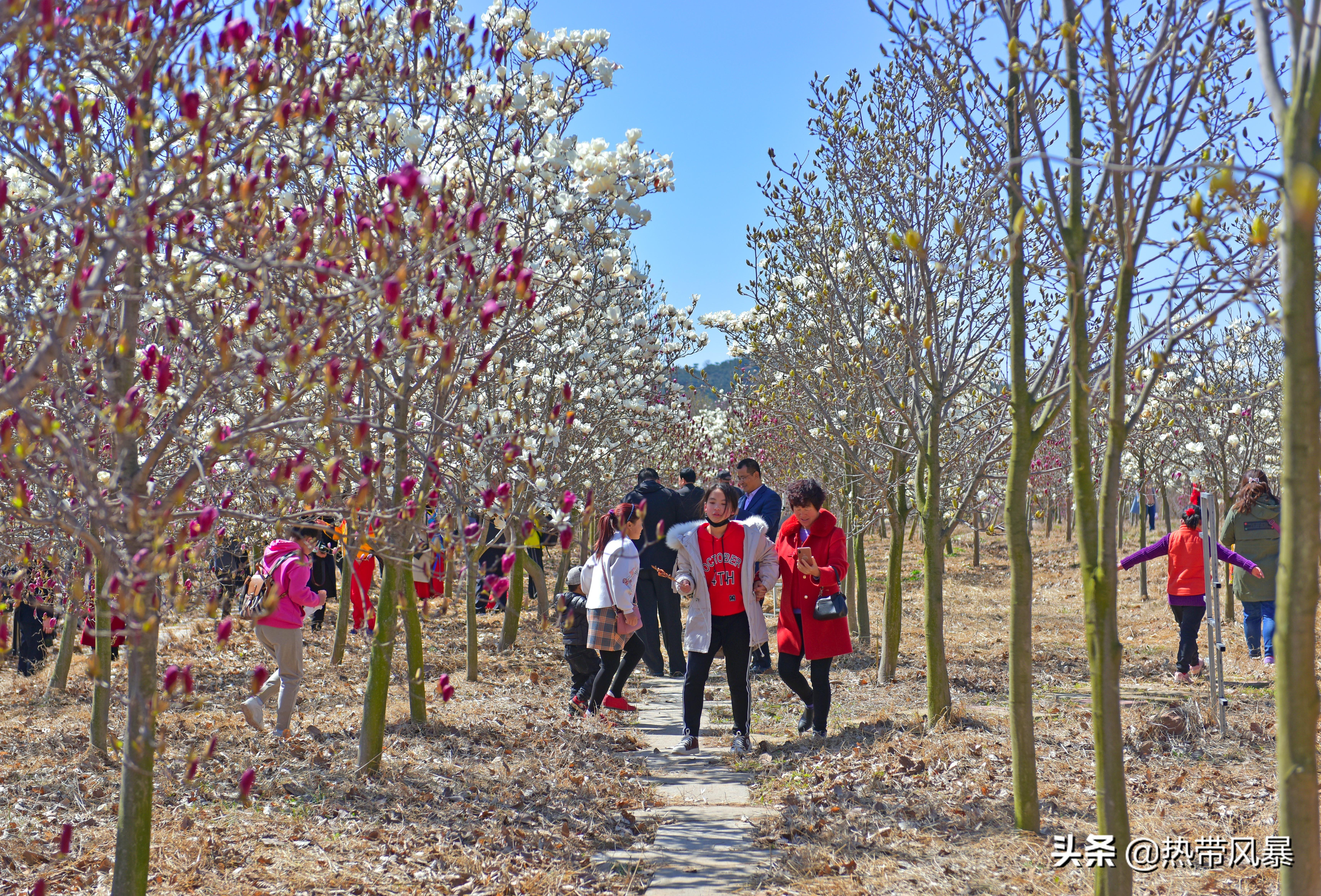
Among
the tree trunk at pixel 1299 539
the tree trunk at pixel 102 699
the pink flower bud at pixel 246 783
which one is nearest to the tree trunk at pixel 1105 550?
the tree trunk at pixel 1299 539

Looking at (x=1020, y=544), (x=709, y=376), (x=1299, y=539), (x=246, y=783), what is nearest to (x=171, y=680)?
(x=246, y=783)

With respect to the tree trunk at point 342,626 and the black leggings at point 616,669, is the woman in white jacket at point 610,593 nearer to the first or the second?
the black leggings at point 616,669

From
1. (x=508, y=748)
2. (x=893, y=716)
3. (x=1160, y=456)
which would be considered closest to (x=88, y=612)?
(x=508, y=748)

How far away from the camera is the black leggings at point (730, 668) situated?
23.3 ft

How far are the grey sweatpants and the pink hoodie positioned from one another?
0.17ft

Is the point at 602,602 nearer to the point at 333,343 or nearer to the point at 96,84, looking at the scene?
the point at 333,343

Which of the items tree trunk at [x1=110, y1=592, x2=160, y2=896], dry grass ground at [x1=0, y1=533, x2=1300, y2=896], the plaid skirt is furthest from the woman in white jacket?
tree trunk at [x1=110, y1=592, x2=160, y2=896]

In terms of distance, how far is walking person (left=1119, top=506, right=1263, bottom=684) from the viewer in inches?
339

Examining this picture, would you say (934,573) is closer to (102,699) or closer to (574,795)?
(574,795)

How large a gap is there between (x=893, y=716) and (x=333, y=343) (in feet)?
17.5

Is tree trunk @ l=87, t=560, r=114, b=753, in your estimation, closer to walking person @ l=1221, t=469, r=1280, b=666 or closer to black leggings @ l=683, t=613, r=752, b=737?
black leggings @ l=683, t=613, r=752, b=737

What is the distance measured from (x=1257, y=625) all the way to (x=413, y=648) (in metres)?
8.15

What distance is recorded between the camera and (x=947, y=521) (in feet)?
25.4

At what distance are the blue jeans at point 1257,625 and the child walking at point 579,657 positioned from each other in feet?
20.3
